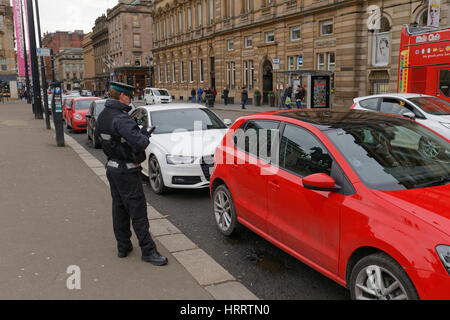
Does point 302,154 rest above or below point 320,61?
below

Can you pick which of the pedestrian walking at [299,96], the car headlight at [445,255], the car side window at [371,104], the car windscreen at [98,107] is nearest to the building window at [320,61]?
the pedestrian walking at [299,96]

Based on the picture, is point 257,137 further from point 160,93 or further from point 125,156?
point 160,93

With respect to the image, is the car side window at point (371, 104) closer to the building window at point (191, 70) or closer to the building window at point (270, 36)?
the building window at point (270, 36)

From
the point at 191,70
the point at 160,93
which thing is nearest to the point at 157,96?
the point at 160,93

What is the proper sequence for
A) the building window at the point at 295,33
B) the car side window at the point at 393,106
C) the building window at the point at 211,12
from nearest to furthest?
the car side window at the point at 393,106
the building window at the point at 295,33
the building window at the point at 211,12

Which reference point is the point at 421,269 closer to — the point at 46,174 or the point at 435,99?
the point at 46,174

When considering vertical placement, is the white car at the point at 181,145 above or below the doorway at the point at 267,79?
below

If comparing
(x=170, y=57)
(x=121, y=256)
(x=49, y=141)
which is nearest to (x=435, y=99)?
(x=121, y=256)

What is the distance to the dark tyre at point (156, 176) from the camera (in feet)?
24.7

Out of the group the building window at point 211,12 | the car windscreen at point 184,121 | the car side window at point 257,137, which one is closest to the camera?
the car side window at point 257,137

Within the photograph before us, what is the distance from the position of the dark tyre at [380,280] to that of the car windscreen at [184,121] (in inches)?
219

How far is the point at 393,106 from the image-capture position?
10883 millimetres

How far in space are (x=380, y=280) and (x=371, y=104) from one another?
9082 millimetres

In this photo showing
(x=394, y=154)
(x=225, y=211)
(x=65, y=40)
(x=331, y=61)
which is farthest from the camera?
(x=65, y=40)
